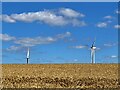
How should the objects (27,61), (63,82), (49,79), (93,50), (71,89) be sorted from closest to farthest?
(71,89), (63,82), (49,79), (93,50), (27,61)

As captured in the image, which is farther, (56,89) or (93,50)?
(93,50)

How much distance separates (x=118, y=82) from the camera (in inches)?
1407

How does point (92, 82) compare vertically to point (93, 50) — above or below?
below

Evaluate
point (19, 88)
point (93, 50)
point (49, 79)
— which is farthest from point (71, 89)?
point (93, 50)

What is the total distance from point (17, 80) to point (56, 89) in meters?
8.17

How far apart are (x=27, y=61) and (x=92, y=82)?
4334 centimetres

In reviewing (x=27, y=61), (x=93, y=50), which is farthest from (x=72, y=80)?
(x=27, y=61)

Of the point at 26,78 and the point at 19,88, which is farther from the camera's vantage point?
the point at 26,78

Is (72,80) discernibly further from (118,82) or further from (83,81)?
(118,82)

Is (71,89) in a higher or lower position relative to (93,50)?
lower

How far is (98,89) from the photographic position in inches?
1190

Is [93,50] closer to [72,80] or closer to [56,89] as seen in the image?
[72,80]

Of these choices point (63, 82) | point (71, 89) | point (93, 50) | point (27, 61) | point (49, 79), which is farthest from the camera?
point (27, 61)

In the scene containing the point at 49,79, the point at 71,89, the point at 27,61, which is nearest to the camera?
the point at 71,89
